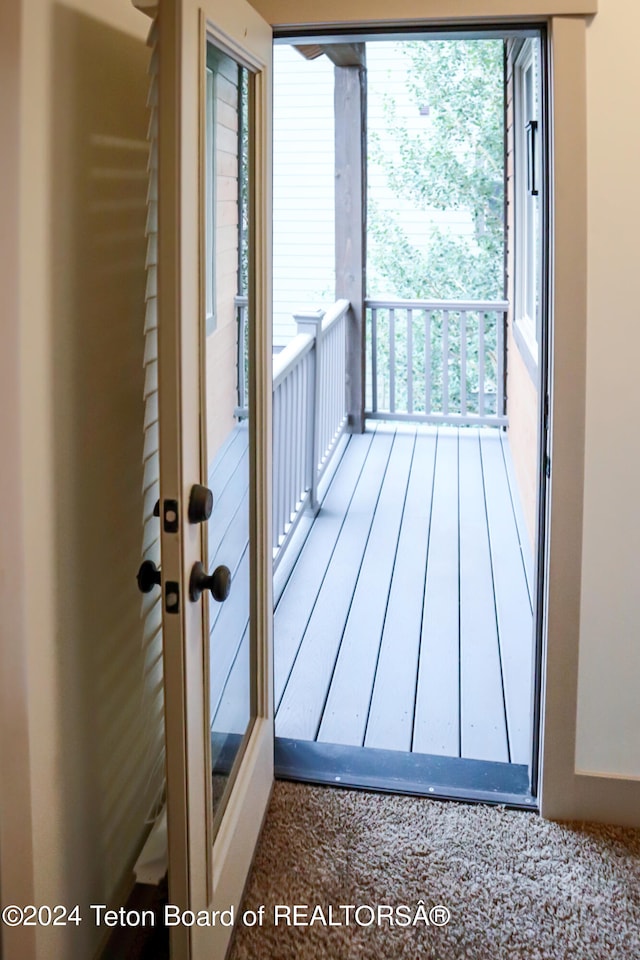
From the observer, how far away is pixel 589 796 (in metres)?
2.25

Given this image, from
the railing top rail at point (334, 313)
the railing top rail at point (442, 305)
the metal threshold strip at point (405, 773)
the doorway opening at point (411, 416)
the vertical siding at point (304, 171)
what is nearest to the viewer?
the metal threshold strip at point (405, 773)

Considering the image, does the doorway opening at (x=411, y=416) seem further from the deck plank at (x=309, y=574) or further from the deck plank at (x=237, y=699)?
the deck plank at (x=237, y=699)

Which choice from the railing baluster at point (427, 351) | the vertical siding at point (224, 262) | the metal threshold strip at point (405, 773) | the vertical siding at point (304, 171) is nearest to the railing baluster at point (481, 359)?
the railing baluster at point (427, 351)

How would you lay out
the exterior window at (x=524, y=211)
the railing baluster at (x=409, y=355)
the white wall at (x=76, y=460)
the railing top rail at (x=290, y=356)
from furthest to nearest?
the railing baluster at (x=409, y=355) → the exterior window at (x=524, y=211) → the railing top rail at (x=290, y=356) → the white wall at (x=76, y=460)

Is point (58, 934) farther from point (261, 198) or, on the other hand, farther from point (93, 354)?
point (261, 198)

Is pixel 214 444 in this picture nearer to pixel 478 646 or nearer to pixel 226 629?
pixel 226 629

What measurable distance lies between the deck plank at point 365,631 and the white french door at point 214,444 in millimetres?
473

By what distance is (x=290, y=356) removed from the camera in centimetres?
400

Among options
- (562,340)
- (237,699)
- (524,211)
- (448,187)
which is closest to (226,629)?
(237,699)

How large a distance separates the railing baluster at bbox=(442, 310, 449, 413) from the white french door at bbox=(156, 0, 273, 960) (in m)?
4.30

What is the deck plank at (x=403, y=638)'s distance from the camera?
2752 millimetres

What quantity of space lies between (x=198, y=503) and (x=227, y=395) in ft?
1.60

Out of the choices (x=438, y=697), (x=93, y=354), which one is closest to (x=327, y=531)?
(x=438, y=697)

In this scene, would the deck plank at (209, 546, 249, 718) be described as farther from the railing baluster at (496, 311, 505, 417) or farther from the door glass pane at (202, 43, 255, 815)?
the railing baluster at (496, 311, 505, 417)
